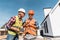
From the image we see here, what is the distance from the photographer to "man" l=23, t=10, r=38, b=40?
336 centimetres

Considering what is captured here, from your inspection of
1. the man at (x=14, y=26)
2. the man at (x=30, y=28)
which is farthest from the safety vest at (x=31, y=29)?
the man at (x=14, y=26)

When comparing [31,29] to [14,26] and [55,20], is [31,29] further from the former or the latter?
[55,20]

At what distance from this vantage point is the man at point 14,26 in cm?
323

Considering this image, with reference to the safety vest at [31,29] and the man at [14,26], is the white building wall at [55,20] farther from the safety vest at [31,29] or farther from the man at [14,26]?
the man at [14,26]

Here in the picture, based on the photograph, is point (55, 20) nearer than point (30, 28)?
No

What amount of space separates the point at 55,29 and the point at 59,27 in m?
0.50

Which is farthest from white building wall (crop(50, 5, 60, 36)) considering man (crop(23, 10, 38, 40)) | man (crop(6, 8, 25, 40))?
man (crop(6, 8, 25, 40))

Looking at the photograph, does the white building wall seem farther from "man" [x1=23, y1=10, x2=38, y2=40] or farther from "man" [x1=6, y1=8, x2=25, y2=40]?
"man" [x1=6, y1=8, x2=25, y2=40]

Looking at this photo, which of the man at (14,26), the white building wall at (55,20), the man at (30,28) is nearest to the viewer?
the man at (14,26)

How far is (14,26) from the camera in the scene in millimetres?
3291

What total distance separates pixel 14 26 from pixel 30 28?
1.50ft

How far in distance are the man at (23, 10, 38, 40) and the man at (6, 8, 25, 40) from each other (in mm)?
207

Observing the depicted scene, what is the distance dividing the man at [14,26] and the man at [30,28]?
0.68 feet

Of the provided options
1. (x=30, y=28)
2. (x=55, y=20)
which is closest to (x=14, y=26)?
(x=30, y=28)
